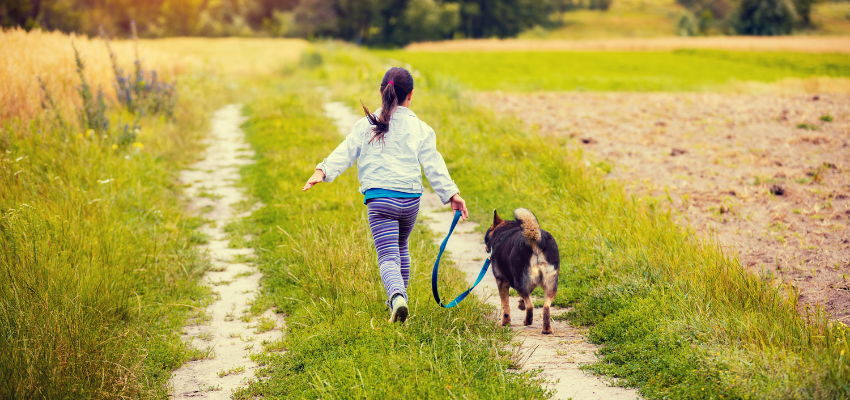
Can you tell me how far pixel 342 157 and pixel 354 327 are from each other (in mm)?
1395

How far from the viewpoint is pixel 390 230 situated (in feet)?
14.0

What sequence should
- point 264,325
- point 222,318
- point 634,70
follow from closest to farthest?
point 264,325 → point 222,318 → point 634,70

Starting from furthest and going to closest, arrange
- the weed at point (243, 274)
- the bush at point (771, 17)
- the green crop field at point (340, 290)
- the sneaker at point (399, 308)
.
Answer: the bush at point (771, 17), the weed at point (243, 274), the sneaker at point (399, 308), the green crop field at point (340, 290)

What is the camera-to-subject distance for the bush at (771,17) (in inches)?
2950

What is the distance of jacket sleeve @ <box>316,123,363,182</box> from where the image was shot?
4.25m

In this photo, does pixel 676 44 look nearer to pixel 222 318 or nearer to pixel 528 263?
pixel 528 263

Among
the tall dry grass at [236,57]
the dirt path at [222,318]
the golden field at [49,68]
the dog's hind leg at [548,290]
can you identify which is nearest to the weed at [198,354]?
the dirt path at [222,318]

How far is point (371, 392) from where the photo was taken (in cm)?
346

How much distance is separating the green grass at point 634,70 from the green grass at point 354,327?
15.2 m

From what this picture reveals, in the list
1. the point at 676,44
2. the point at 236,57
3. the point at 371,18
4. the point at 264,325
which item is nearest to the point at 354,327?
the point at 264,325

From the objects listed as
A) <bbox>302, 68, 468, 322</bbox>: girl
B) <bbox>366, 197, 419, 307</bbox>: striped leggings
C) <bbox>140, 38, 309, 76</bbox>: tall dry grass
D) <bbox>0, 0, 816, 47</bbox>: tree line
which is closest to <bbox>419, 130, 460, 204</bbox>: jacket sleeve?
<bbox>302, 68, 468, 322</bbox>: girl

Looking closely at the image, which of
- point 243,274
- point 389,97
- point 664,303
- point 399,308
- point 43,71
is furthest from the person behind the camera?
point 43,71

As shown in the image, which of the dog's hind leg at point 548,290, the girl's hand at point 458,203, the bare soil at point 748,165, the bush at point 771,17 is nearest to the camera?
the girl's hand at point 458,203

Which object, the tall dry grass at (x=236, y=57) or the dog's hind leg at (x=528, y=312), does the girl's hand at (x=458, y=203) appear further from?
the tall dry grass at (x=236, y=57)
